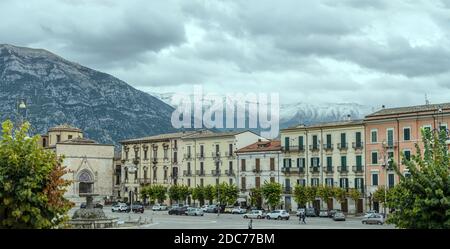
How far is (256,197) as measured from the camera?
279ft

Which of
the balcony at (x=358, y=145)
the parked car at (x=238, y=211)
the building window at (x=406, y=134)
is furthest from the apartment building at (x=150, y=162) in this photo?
the building window at (x=406, y=134)

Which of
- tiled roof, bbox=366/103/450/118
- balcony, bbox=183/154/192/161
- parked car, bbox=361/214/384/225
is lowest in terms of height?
parked car, bbox=361/214/384/225

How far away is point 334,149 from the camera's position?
261 ft

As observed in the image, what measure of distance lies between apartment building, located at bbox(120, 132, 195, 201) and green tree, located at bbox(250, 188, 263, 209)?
1898 centimetres

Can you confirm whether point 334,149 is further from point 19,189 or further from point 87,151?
point 19,189

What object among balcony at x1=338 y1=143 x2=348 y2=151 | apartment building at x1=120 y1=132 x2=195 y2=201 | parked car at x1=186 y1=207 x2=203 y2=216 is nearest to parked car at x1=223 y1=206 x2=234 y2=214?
parked car at x1=186 y1=207 x2=203 y2=216

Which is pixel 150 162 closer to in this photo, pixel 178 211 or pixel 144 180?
pixel 144 180

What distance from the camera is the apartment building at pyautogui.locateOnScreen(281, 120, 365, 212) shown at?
7650 cm

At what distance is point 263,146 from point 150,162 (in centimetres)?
2480

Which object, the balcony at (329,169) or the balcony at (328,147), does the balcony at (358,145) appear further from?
the balcony at (329,169)

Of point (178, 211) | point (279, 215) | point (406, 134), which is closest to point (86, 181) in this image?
point (178, 211)

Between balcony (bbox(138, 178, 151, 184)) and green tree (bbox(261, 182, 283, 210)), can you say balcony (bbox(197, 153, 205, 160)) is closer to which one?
balcony (bbox(138, 178, 151, 184))
